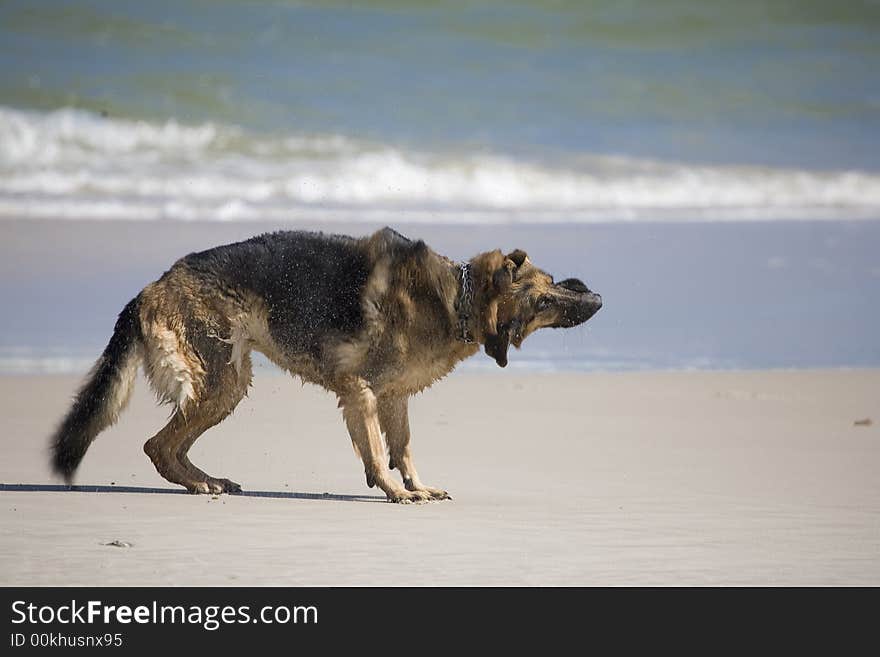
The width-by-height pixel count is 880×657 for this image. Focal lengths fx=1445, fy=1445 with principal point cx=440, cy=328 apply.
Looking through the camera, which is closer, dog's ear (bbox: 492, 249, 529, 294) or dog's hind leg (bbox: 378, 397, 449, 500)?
dog's ear (bbox: 492, 249, 529, 294)

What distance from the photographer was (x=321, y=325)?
33.8 feet

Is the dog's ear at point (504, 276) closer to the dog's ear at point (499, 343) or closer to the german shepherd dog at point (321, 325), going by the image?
the german shepherd dog at point (321, 325)

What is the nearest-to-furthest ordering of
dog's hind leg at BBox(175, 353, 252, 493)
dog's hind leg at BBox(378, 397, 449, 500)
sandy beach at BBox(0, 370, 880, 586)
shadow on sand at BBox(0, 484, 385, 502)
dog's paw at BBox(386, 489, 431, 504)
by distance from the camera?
sandy beach at BBox(0, 370, 880, 586)
dog's paw at BBox(386, 489, 431, 504)
shadow on sand at BBox(0, 484, 385, 502)
dog's hind leg at BBox(175, 353, 252, 493)
dog's hind leg at BBox(378, 397, 449, 500)

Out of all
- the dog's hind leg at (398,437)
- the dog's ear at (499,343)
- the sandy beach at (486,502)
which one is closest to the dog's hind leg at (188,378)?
the sandy beach at (486,502)

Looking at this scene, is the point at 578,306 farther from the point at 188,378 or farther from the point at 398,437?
the point at 188,378

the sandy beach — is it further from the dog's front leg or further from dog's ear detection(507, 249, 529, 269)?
dog's ear detection(507, 249, 529, 269)

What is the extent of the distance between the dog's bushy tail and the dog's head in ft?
8.35

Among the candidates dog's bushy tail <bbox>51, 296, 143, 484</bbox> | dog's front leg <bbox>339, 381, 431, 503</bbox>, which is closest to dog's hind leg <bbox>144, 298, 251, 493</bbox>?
dog's bushy tail <bbox>51, 296, 143, 484</bbox>

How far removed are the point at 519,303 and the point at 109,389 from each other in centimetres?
304

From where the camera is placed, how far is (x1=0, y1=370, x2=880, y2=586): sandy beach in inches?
290

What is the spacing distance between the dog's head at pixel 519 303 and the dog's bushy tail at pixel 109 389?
2.55m


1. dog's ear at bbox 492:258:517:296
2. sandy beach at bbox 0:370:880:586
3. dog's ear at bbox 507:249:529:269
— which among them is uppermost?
dog's ear at bbox 507:249:529:269

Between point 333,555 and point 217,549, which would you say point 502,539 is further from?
point 217,549
